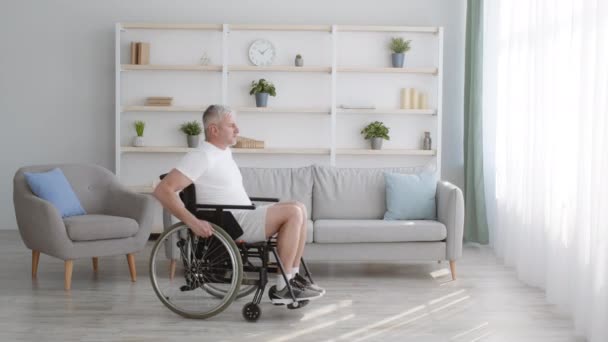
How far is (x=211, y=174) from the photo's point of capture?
4.33 metres

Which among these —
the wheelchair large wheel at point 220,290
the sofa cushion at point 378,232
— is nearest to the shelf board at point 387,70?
the sofa cushion at point 378,232

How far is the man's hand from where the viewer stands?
13.5ft

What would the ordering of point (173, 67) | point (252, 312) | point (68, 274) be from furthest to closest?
1. point (173, 67)
2. point (68, 274)
3. point (252, 312)

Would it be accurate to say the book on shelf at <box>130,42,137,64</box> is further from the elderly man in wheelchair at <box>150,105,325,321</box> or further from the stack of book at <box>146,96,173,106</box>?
the elderly man in wheelchair at <box>150,105,325,321</box>

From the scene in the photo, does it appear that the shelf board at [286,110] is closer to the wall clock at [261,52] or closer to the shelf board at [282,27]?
the wall clock at [261,52]

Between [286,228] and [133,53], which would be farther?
[133,53]

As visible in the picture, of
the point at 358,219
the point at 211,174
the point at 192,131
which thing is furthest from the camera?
the point at 192,131

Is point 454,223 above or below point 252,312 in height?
above

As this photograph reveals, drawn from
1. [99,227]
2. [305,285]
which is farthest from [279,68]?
[305,285]

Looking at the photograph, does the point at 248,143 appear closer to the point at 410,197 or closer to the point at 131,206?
the point at 131,206

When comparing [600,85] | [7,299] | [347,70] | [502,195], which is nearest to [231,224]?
[7,299]

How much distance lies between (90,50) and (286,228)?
14.0 feet

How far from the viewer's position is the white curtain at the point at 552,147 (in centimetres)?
397

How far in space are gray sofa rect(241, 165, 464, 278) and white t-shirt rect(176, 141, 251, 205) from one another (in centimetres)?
110
